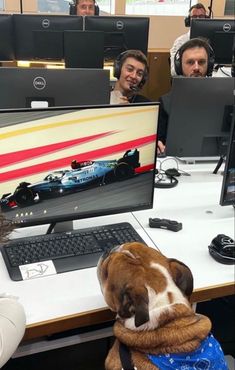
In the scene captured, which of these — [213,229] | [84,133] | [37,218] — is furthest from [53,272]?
[213,229]

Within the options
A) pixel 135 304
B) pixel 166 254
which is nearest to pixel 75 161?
pixel 166 254

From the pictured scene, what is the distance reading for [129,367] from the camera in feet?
3.46

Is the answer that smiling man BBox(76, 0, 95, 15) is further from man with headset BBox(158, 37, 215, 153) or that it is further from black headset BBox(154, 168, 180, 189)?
black headset BBox(154, 168, 180, 189)

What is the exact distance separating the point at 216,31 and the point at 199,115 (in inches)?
70.1

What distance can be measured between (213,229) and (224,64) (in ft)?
7.76

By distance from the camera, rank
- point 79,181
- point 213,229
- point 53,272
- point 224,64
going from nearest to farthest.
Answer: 1. point 53,272
2. point 79,181
3. point 213,229
4. point 224,64

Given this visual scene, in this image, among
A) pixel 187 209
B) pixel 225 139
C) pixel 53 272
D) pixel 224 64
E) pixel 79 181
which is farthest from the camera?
pixel 224 64

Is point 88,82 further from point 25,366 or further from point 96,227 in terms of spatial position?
point 25,366

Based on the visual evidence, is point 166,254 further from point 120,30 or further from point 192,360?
point 120,30

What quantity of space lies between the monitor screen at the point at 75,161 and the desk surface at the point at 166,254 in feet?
0.46

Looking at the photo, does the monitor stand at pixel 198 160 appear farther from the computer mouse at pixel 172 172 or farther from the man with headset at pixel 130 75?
the man with headset at pixel 130 75

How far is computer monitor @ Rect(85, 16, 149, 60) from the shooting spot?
126 inches

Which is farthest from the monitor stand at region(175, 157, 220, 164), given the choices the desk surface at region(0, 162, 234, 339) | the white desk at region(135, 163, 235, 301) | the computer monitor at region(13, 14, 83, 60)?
the computer monitor at region(13, 14, 83, 60)

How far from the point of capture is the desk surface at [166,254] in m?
1.14
